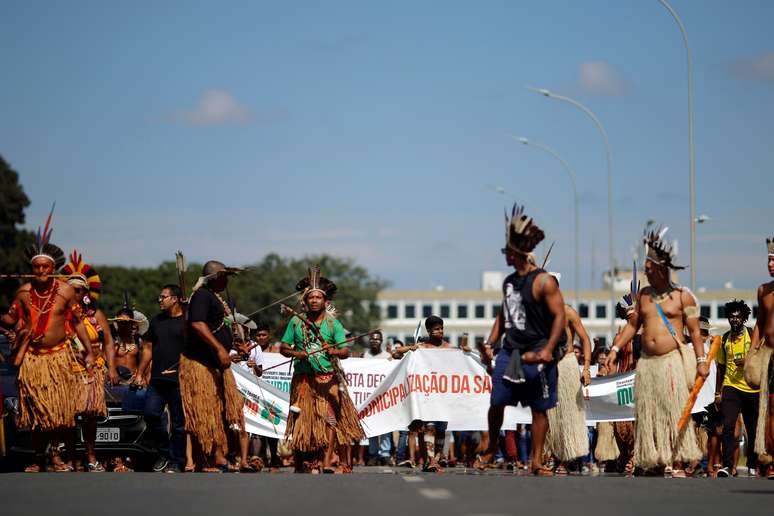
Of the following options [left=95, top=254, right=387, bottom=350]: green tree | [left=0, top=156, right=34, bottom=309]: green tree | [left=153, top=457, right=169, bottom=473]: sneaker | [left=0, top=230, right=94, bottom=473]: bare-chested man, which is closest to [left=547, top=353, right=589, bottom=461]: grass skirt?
[left=153, top=457, right=169, bottom=473]: sneaker

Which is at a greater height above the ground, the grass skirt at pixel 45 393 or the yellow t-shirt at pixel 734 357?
the yellow t-shirt at pixel 734 357

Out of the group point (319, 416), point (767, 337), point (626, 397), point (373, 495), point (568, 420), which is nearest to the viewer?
point (373, 495)

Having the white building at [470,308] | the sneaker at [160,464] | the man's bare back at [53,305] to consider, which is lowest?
the sneaker at [160,464]

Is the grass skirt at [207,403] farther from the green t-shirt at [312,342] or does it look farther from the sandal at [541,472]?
the sandal at [541,472]

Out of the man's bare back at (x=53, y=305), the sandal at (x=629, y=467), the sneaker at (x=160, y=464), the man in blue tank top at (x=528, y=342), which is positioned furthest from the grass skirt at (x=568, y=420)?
the man's bare back at (x=53, y=305)

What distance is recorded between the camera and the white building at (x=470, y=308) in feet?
620

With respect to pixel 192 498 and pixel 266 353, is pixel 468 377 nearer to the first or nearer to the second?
pixel 266 353

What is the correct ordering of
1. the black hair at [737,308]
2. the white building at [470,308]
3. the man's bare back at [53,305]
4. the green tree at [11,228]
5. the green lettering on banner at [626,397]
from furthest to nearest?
the white building at [470,308] → the green tree at [11,228] → the green lettering on banner at [626,397] → the black hair at [737,308] → the man's bare back at [53,305]

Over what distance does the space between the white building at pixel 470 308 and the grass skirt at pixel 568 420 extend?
550 feet

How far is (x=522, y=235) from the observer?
14.6 metres

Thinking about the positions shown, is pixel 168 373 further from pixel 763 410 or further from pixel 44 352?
pixel 763 410

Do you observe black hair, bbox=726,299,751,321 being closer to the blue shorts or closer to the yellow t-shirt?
the yellow t-shirt

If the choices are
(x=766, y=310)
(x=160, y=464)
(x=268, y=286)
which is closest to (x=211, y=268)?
(x=160, y=464)

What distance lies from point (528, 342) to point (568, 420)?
101 inches
